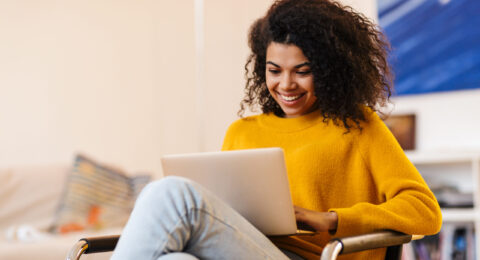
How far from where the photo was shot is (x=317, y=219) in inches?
51.3

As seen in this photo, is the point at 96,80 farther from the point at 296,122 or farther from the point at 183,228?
the point at 183,228

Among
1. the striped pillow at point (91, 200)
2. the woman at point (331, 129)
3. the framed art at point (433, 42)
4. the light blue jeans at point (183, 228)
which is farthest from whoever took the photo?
the framed art at point (433, 42)

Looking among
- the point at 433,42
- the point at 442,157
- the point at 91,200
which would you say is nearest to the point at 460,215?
the point at 442,157

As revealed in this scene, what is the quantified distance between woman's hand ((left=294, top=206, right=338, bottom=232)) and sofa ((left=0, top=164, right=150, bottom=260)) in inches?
65.4

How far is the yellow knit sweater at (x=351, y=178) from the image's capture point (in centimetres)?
132

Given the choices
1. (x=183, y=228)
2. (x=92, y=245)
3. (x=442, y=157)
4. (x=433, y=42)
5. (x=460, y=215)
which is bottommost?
(x=460, y=215)

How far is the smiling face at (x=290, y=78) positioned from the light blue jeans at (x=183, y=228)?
47 cm

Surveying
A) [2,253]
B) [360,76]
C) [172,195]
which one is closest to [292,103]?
[360,76]

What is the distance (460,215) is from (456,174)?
1.06ft

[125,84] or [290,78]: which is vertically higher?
[290,78]

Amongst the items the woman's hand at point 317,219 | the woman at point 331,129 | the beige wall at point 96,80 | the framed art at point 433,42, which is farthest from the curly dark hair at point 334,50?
the beige wall at point 96,80

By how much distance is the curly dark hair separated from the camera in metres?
1.47

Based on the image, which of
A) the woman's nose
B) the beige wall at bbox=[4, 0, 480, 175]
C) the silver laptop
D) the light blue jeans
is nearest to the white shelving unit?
the beige wall at bbox=[4, 0, 480, 175]

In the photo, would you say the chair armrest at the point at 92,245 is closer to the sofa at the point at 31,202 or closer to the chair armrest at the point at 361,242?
the chair armrest at the point at 361,242
